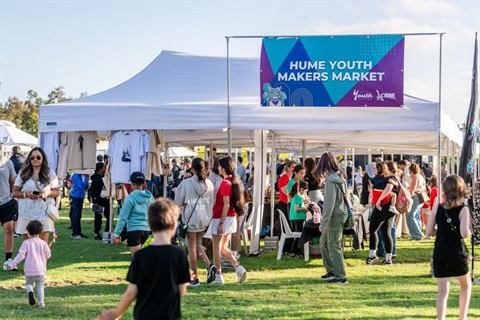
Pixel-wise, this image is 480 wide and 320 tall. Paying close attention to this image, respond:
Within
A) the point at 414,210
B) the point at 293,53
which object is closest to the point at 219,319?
the point at 293,53

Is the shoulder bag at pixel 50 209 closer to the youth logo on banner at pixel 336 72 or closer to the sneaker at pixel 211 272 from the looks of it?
the sneaker at pixel 211 272

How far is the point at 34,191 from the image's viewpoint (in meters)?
10.4

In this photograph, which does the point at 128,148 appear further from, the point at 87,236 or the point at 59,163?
the point at 87,236

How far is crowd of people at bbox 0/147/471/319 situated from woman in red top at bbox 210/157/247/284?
1cm

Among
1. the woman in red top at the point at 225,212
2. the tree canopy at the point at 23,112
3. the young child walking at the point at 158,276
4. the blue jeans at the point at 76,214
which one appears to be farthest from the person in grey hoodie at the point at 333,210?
the tree canopy at the point at 23,112

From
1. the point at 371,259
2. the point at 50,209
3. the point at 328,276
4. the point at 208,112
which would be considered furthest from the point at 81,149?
the point at 371,259

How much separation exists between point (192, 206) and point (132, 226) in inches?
34.1

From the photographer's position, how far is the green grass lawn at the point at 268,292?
852cm

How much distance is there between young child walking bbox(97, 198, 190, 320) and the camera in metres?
4.77

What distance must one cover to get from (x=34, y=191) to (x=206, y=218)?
2289 millimetres

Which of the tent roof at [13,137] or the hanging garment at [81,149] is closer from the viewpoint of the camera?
the hanging garment at [81,149]

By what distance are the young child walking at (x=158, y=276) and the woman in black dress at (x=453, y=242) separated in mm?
3355

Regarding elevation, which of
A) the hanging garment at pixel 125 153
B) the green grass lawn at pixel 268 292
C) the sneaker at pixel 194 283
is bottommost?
the green grass lawn at pixel 268 292

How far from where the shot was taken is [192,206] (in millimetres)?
10297
